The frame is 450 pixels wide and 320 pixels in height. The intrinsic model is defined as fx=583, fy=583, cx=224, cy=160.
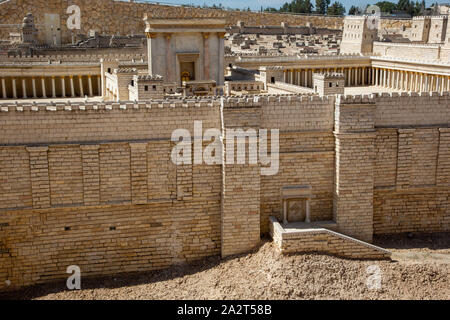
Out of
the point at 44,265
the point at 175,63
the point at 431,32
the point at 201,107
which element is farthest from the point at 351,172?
the point at 431,32

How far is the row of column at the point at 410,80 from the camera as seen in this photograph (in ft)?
109

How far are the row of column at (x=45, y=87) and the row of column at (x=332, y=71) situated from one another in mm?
12974

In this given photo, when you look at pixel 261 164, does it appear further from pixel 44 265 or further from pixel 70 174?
pixel 44 265

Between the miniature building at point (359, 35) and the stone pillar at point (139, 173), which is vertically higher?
the miniature building at point (359, 35)

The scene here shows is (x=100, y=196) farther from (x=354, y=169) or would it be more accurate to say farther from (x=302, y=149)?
(x=354, y=169)

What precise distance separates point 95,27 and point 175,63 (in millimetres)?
51265

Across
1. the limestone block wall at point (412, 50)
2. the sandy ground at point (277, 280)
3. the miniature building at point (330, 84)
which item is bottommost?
the sandy ground at point (277, 280)

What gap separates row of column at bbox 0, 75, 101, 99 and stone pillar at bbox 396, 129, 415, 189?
22847 mm

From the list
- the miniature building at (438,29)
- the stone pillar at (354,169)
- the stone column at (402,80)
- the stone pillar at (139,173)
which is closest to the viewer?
the stone pillar at (139,173)

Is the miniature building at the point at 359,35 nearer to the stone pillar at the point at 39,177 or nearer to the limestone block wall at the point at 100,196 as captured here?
the limestone block wall at the point at 100,196

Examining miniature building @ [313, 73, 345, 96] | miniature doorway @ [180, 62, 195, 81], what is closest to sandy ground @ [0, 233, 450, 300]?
miniature building @ [313, 73, 345, 96]

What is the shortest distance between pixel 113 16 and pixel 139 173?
6705 centimetres

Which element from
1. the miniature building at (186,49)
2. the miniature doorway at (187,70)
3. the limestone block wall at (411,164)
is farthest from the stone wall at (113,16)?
the limestone block wall at (411,164)

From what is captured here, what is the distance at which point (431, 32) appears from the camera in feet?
173
